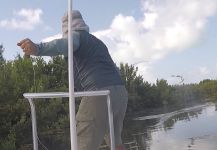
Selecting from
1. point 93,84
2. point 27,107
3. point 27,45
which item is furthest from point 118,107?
point 27,107

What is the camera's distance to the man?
3922 millimetres

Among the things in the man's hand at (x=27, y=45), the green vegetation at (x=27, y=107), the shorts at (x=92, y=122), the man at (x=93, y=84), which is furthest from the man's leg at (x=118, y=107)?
the green vegetation at (x=27, y=107)

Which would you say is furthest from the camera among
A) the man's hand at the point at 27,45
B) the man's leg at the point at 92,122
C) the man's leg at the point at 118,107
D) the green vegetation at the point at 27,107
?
the green vegetation at the point at 27,107

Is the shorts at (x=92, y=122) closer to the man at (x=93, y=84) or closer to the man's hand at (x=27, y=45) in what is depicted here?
the man at (x=93, y=84)

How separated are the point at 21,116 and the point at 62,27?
1543 cm

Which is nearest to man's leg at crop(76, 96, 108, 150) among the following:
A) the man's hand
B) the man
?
the man

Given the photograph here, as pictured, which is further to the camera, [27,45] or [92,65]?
[92,65]

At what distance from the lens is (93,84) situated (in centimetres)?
406

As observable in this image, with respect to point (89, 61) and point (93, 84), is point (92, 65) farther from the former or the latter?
point (93, 84)

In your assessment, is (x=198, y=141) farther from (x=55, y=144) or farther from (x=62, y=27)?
(x=62, y=27)

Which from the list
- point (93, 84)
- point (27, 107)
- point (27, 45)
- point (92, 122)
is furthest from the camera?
point (27, 107)

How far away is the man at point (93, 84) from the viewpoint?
3922 mm

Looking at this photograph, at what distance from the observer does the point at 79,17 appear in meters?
4.08

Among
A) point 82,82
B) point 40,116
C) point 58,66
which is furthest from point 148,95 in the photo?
point 82,82
